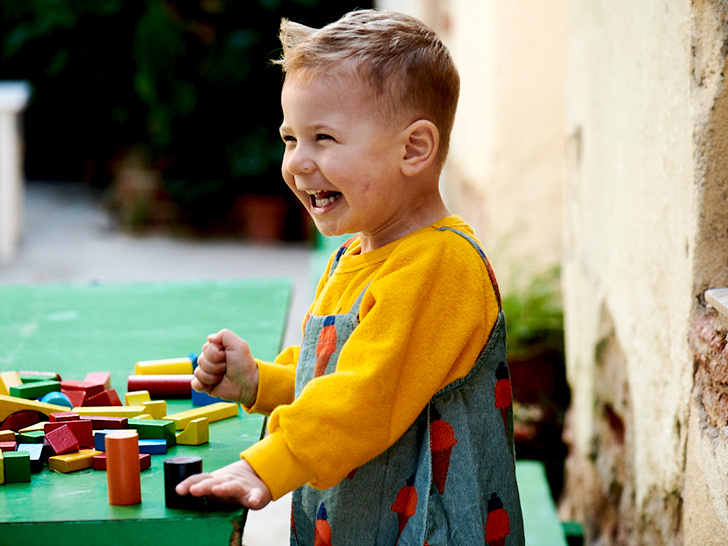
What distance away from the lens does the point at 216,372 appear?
1491 millimetres

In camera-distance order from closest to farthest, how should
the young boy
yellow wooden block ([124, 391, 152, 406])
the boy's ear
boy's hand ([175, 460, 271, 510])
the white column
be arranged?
boy's hand ([175, 460, 271, 510]) → the young boy → the boy's ear → yellow wooden block ([124, 391, 152, 406]) → the white column

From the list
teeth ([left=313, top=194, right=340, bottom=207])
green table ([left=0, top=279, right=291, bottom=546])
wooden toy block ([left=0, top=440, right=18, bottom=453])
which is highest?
teeth ([left=313, top=194, right=340, bottom=207])

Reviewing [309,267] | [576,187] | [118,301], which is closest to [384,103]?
[118,301]

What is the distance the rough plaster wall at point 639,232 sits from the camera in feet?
5.41

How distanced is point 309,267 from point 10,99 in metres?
2.21

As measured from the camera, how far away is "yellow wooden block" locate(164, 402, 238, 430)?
4.95 ft

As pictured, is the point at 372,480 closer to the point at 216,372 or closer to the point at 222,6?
→ the point at 216,372

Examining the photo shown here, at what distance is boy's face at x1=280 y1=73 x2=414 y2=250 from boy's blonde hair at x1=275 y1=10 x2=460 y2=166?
0.02 meters

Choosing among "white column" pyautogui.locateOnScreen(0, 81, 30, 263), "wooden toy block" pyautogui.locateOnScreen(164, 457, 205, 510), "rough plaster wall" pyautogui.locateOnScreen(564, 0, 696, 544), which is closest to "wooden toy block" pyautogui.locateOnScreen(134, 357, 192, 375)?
"wooden toy block" pyautogui.locateOnScreen(164, 457, 205, 510)

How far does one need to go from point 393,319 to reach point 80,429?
492mm

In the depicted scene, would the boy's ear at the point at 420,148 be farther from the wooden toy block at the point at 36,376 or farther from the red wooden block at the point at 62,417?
the wooden toy block at the point at 36,376

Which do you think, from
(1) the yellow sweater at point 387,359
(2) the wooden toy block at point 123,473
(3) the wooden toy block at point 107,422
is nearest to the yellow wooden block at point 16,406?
(3) the wooden toy block at point 107,422

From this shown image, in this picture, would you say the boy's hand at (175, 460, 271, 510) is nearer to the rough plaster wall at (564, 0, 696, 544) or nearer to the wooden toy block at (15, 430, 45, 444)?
the wooden toy block at (15, 430, 45, 444)

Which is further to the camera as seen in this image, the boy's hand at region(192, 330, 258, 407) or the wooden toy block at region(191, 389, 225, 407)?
the wooden toy block at region(191, 389, 225, 407)
